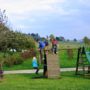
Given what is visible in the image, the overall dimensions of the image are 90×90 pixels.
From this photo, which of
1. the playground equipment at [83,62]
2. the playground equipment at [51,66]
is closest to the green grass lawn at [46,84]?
the playground equipment at [83,62]

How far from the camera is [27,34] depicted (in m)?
57.1

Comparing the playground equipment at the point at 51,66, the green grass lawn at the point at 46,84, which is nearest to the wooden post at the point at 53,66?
the playground equipment at the point at 51,66

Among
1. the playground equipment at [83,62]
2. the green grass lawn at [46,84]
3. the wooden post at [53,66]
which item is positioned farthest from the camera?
the playground equipment at [83,62]

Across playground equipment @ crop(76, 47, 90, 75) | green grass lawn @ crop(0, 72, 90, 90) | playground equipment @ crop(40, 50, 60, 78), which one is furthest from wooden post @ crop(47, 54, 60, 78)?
Result: playground equipment @ crop(76, 47, 90, 75)

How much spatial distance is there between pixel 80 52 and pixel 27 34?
94.6 ft

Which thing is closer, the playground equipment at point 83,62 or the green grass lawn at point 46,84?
the green grass lawn at point 46,84

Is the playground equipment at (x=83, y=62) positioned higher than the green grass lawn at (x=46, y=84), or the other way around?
the playground equipment at (x=83, y=62)

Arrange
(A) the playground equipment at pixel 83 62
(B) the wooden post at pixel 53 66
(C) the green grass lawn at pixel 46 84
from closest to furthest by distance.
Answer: (C) the green grass lawn at pixel 46 84, (B) the wooden post at pixel 53 66, (A) the playground equipment at pixel 83 62

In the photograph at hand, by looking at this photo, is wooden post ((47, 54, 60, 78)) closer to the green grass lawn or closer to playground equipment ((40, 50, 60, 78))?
playground equipment ((40, 50, 60, 78))

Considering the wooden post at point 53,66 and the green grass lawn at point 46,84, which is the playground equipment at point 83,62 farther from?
the wooden post at point 53,66

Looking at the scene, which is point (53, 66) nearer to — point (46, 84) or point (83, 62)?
point (83, 62)

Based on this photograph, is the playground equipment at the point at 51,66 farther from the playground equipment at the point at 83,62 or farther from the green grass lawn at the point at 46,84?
the playground equipment at the point at 83,62

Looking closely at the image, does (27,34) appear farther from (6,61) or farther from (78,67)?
(78,67)

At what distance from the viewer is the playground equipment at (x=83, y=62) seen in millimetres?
27688
